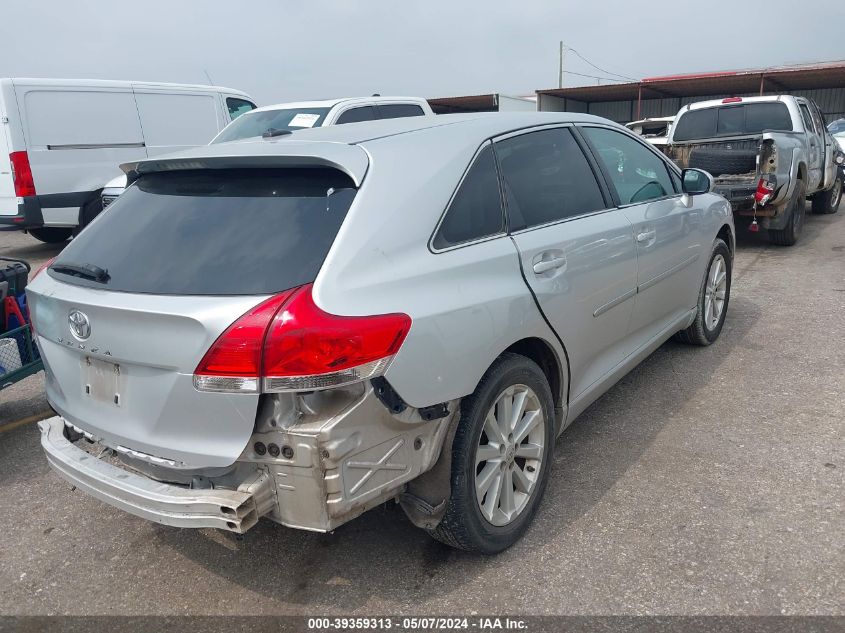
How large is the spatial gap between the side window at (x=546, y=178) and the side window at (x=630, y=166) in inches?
9.5

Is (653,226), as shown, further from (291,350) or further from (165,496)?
(165,496)

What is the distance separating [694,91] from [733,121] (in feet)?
59.3

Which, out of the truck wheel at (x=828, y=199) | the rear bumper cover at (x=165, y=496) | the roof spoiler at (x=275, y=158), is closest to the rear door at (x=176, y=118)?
the roof spoiler at (x=275, y=158)

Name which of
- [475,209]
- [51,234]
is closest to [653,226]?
[475,209]

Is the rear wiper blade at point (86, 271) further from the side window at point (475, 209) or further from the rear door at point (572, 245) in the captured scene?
the rear door at point (572, 245)

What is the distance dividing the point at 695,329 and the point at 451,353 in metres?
3.03

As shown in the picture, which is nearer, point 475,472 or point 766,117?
point 475,472

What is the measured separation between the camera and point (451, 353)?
221 centimetres

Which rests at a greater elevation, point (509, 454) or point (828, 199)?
point (509, 454)

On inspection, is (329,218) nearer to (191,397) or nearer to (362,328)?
(362,328)

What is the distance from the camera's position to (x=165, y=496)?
211cm

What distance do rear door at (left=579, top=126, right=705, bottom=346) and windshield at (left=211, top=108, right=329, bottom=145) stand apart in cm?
426

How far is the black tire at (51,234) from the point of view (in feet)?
34.5

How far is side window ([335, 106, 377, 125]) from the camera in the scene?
7.57m
